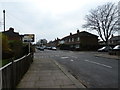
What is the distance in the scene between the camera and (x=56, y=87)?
285 inches

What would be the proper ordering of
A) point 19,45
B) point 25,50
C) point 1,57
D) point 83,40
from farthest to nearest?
point 83,40 < point 25,50 < point 19,45 < point 1,57

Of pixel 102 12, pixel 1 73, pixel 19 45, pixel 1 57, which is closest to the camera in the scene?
pixel 1 73

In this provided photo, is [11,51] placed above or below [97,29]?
below

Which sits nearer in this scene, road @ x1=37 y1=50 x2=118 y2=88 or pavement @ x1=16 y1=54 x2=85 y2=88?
pavement @ x1=16 y1=54 x2=85 y2=88

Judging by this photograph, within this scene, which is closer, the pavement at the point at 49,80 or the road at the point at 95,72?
the pavement at the point at 49,80

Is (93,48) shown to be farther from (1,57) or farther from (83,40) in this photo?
(1,57)

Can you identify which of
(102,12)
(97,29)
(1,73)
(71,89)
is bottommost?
(71,89)

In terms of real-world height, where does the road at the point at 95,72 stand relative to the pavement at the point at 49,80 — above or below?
below

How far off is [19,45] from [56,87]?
13.4m

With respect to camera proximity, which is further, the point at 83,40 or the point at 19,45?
the point at 83,40

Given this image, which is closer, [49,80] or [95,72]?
[49,80]

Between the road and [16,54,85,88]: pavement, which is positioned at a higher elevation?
[16,54,85,88]: pavement

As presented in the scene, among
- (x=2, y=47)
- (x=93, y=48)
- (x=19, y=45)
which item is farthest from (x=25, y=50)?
(x=93, y=48)

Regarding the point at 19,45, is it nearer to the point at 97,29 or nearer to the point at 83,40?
the point at 97,29
